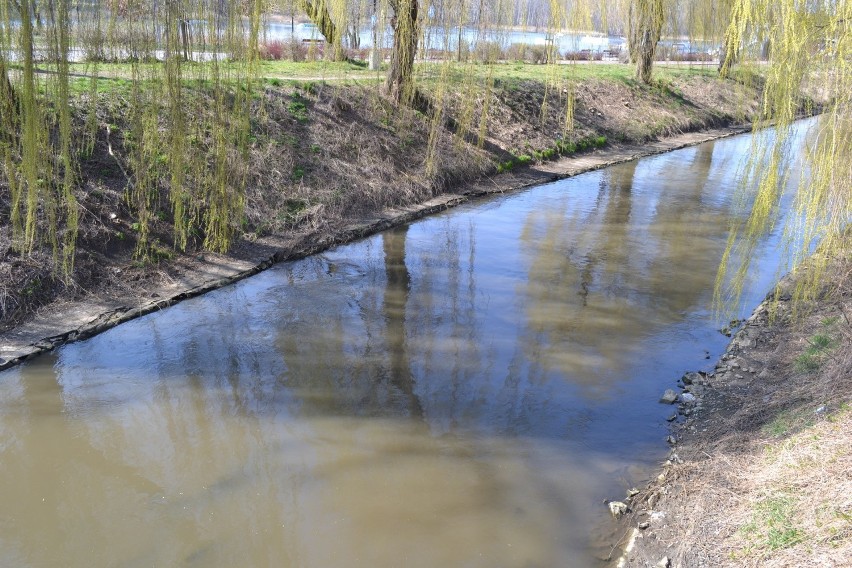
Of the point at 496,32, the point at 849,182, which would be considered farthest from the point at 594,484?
the point at 496,32

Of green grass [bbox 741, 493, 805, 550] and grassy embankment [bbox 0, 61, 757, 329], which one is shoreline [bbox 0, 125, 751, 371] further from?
green grass [bbox 741, 493, 805, 550]

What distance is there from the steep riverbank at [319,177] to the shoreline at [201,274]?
0.02 metres

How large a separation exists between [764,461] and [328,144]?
30.6ft

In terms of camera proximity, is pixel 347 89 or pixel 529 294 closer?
pixel 529 294

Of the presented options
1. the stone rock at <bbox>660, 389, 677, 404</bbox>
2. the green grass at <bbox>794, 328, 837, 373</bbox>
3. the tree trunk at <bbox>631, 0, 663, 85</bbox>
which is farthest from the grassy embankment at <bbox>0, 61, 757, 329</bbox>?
the stone rock at <bbox>660, 389, 677, 404</bbox>

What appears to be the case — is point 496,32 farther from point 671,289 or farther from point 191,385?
point 191,385

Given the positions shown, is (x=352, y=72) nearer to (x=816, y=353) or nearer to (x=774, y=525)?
(x=816, y=353)

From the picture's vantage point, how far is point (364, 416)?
585 centimetres

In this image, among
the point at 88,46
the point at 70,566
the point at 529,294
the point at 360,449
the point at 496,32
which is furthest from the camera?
the point at 496,32

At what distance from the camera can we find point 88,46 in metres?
6.75

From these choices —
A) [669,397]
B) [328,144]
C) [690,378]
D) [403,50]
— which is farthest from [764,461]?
[403,50]

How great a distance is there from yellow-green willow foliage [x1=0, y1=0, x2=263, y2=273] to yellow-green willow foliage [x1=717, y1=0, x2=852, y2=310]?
5.06 meters

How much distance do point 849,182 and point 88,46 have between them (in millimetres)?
6602

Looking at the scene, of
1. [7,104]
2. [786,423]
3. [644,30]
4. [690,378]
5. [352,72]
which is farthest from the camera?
[644,30]
